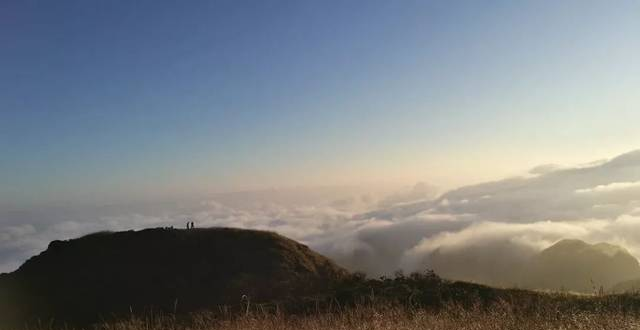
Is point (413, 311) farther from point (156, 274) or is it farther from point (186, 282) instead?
point (156, 274)

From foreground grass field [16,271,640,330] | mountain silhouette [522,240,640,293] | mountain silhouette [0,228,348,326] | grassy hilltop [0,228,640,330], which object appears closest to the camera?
foreground grass field [16,271,640,330]

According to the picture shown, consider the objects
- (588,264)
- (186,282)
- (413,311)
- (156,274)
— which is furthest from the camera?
(588,264)

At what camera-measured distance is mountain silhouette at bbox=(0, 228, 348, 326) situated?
1099 inches

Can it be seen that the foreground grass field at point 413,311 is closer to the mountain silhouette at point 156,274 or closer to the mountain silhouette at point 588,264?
the mountain silhouette at point 156,274

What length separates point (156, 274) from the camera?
31.3 metres

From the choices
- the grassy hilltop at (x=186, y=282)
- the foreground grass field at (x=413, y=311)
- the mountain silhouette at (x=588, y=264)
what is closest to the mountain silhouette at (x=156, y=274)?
the grassy hilltop at (x=186, y=282)

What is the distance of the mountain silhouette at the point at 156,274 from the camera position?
27.9m

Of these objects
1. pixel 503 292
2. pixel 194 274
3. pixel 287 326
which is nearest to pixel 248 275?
pixel 194 274

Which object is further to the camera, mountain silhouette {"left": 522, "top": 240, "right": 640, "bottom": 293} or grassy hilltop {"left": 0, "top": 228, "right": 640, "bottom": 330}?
mountain silhouette {"left": 522, "top": 240, "right": 640, "bottom": 293}

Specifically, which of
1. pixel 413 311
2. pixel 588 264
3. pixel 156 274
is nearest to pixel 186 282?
pixel 156 274

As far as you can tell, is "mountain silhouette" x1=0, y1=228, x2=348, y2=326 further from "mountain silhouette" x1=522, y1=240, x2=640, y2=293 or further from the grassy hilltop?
"mountain silhouette" x1=522, y1=240, x2=640, y2=293

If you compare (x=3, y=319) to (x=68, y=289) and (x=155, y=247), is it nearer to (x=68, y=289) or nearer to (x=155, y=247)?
(x=68, y=289)

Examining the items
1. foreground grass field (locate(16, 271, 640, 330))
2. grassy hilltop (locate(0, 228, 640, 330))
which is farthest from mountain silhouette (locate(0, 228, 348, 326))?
foreground grass field (locate(16, 271, 640, 330))

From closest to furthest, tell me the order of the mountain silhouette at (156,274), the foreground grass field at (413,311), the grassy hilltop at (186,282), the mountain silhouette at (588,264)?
1. the foreground grass field at (413,311)
2. the grassy hilltop at (186,282)
3. the mountain silhouette at (156,274)
4. the mountain silhouette at (588,264)
